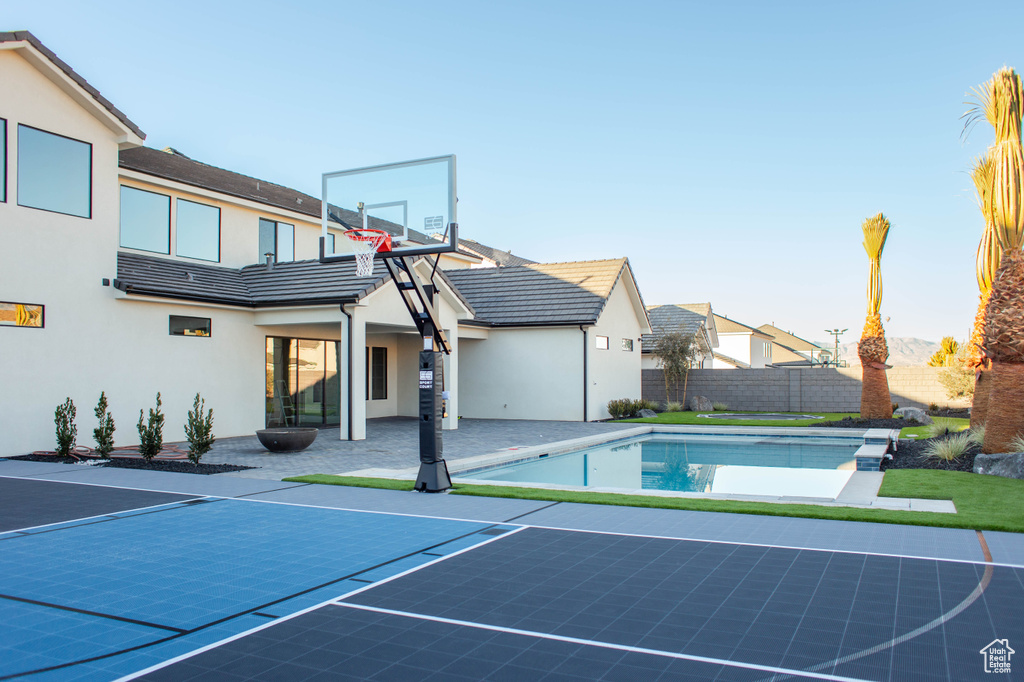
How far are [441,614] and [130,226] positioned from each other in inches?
655

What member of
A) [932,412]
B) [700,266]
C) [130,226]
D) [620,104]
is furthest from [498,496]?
[700,266]

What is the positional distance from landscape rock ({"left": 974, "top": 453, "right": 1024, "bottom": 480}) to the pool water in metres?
2.18

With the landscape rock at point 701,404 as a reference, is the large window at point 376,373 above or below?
above

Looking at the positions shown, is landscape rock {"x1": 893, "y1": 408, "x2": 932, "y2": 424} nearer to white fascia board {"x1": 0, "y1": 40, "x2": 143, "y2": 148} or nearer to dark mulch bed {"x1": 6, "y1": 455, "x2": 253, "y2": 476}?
dark mulch bed {"x1": 6, "y1": 455, "x2": 253, "y2": 476}

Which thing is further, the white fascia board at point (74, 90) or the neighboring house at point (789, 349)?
the neighboring house at point (789, 349)

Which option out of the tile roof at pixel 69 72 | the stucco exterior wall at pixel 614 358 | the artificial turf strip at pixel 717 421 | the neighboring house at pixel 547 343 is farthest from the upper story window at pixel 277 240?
the artificial turf strip at pixel 717 421

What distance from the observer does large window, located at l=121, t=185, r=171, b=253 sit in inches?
713

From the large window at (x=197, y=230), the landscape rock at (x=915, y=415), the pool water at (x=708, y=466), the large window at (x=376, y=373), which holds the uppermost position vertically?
the large window at (x=197, y=230)

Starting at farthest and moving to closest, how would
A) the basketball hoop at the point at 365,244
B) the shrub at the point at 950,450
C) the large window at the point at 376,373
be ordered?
1. the large window at the point at 376,373
2. the shrub at the point at 950,450
3. the basketball hoop at the point at 365,244

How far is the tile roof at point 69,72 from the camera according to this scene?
14.3 meters

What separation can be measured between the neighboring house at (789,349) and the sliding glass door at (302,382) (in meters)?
56.4

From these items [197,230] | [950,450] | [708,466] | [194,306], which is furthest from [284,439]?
[950,450]

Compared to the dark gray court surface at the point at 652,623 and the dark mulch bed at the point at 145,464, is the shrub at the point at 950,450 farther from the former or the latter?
the dark mulch bed at the point at 145,464

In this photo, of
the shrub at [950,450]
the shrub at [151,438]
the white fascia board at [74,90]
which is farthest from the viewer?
the white fascia board at [74,90]
